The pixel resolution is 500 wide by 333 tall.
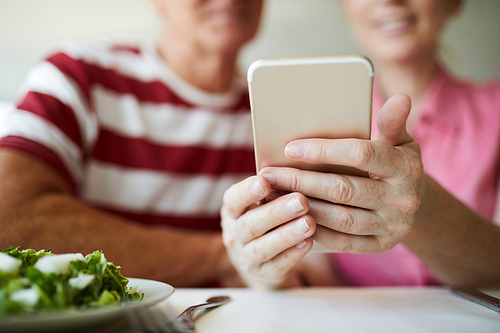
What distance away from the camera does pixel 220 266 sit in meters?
1.03

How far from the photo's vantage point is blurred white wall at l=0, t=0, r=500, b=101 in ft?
4.96

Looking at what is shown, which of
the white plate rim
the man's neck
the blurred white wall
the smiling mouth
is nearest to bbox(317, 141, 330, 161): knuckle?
the white plate rim

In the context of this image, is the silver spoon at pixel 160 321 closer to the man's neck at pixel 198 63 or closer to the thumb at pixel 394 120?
the thumb at pixel 394 120

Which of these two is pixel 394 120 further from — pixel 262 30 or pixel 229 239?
pixel 262 30

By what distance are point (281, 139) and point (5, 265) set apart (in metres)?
0.39

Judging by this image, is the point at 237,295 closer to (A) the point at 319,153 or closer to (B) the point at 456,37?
(A) the point at 319,153

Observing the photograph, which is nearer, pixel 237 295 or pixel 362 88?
pixel 362 88

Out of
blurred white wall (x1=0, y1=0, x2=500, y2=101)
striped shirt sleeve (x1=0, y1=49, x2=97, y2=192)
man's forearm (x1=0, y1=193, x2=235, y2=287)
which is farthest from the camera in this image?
blurred white wall (x1=0, y1=0, x2=500, y2=101)

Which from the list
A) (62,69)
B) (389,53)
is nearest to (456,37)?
(389,53)

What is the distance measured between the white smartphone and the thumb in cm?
2

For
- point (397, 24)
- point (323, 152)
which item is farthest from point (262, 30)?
point (323, 152)

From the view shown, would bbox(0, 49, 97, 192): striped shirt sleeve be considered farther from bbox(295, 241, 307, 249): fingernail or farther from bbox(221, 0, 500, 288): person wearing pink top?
bbox(295, 241, 307, 249): fingernail

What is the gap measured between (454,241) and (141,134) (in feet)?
3.41

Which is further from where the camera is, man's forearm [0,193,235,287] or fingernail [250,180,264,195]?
man's forearm [0,193,235,287]
